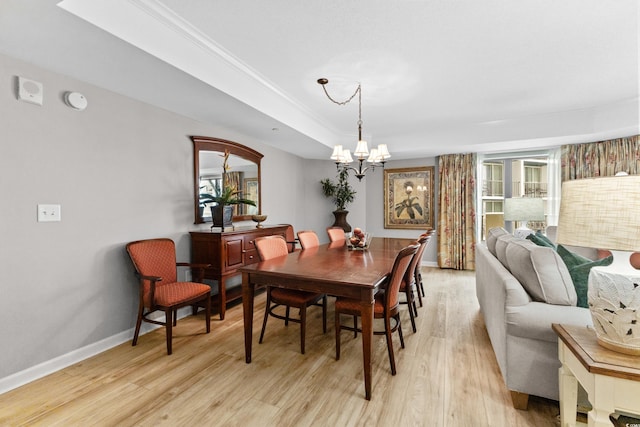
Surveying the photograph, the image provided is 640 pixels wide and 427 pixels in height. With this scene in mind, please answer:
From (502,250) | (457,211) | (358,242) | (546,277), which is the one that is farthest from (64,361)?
(457,211)

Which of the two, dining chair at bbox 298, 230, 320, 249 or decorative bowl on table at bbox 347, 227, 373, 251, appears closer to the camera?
decorative bowl on table at bbox 347, 227, 373, 251

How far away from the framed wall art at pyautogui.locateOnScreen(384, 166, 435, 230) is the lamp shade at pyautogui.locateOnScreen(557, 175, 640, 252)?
15.3 ft

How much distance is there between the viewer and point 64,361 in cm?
225

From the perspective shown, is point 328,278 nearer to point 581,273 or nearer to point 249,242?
point 581,273

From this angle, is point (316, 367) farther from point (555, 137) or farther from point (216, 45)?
point (555, 137)

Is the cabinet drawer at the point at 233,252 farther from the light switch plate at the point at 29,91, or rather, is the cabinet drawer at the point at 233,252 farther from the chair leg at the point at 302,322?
the light switch plate at the point at 29,91

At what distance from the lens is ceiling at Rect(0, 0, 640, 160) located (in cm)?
191

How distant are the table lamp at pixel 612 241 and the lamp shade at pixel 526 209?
3.52 metres

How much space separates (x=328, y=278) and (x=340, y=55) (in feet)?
6.47

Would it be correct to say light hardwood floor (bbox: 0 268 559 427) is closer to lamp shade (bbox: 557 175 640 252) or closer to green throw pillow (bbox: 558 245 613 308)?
green throw pillow (bbox: 558 245 613 308)

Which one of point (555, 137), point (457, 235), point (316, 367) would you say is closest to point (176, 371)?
point (316, 367)

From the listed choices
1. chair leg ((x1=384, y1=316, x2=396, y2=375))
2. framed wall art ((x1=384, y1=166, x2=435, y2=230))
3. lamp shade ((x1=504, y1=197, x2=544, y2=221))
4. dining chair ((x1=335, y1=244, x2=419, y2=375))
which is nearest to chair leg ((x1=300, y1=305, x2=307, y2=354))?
dining chair ((x1=335, y1=244, x2=419, y2=375))

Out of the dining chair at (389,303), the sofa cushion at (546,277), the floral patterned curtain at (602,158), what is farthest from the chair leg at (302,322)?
the floral patterned curtain at (602,158)

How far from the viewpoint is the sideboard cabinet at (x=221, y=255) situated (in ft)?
10.5
